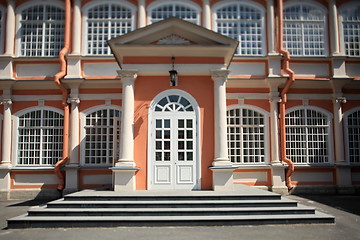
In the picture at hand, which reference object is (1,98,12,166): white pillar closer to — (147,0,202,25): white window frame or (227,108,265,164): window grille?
(147,0,202,25): white window frame

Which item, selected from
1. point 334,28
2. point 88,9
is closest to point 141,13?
point 88,9

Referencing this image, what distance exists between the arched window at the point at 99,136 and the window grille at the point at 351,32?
9.20 metres

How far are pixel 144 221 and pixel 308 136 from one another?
26.0ft

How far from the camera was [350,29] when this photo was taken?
13.4 meters

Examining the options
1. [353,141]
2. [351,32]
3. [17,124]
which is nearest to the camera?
[17,124]

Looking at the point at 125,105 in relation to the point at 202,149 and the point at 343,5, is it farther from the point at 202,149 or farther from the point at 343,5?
the point at 343,5

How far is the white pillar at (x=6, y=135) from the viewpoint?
12.0 metres

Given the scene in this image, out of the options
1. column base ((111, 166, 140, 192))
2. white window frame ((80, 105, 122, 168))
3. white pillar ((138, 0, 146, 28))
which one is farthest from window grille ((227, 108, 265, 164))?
white pillar ((138, 0, 146, 28))

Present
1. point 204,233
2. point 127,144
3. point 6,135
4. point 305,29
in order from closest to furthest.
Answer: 1. point 204,233
2. point 127,144
3. point 6,135
4. point 305,29

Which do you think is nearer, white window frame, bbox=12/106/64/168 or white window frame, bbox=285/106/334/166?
white window frame, bbox=12/106/64/168

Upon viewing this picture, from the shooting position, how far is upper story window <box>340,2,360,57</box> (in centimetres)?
1331

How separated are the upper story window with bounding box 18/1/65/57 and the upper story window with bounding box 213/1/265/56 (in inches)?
235

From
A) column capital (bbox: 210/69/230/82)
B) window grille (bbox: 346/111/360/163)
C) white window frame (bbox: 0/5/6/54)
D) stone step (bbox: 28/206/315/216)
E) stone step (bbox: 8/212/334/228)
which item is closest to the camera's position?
stone step (bbox: 8/212/334/228)

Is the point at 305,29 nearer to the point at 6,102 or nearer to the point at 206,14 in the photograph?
the point at 206,14
